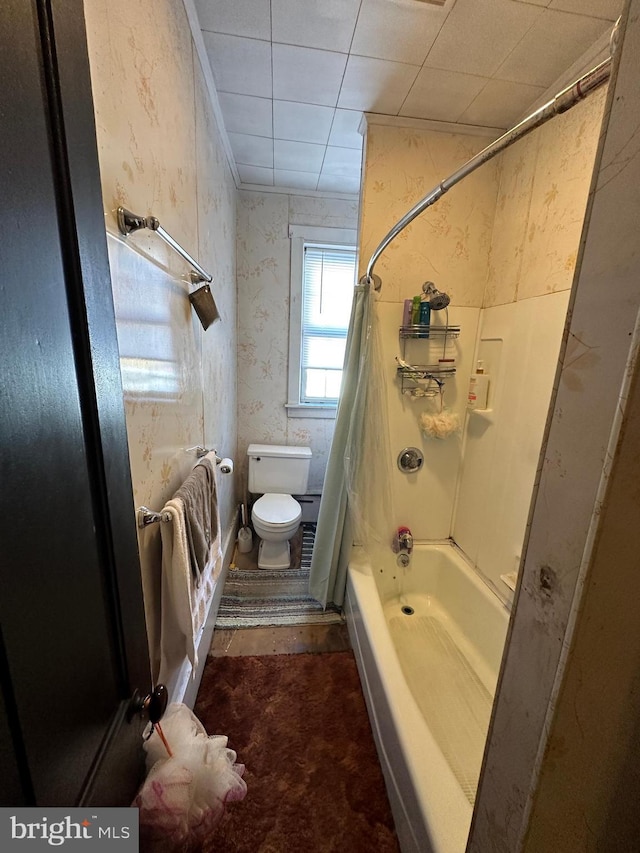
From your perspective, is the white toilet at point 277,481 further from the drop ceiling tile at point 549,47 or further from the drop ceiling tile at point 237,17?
the drop ceiling tile at point 549,47

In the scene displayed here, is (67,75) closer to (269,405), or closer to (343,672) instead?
(343,672)

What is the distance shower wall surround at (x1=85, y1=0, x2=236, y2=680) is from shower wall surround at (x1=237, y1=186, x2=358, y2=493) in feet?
2.78

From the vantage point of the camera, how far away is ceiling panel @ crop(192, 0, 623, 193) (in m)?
1.07

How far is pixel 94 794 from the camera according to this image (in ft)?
1.69

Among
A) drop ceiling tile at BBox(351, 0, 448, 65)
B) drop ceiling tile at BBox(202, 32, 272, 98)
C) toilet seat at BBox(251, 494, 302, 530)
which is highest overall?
drop ceiling tile at BBox(202, 32, 272, 98)

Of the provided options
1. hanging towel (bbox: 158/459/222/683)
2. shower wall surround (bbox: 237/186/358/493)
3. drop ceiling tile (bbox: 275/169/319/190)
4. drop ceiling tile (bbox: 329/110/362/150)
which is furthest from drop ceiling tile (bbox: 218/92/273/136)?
hanging towel (bbox: 158/459/222/683)

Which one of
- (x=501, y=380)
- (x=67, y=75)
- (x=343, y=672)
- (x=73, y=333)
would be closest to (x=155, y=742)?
(x=73, y=333)

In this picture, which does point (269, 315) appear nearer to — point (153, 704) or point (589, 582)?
point (153, 704)

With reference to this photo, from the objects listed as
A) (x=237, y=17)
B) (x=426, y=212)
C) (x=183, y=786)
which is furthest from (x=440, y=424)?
(x=237, y=17)

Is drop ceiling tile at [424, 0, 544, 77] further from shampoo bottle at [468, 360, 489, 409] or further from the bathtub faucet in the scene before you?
the bathtub faucet

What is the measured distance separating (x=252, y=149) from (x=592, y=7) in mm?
1552

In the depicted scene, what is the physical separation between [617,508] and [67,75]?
34.0 inches

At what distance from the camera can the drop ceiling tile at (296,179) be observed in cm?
215

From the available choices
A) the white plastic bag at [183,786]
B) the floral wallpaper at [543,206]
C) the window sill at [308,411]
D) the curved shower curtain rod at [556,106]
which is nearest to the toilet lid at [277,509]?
the window sill at [308,411]
